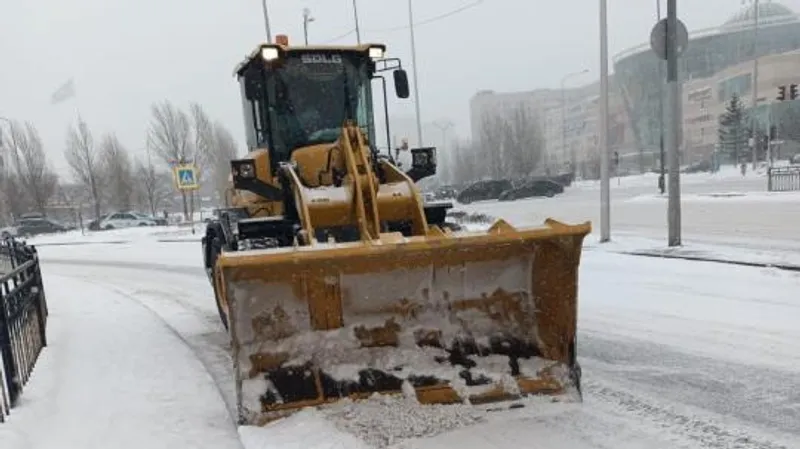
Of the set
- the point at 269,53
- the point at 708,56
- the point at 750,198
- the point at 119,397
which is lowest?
the point at 750,198

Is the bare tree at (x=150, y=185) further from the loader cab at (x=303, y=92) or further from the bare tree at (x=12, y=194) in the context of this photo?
the loader cab at (x=303, y=92)

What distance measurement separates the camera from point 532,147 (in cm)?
5862

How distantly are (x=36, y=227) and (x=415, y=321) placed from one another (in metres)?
43.6

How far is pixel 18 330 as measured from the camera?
600 centimetres

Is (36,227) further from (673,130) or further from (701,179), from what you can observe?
(701,179)

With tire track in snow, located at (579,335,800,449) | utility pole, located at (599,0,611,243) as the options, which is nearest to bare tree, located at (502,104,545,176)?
utility pole, located at (599,0,611,243)

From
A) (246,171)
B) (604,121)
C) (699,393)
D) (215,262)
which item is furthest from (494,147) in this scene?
(699,393)

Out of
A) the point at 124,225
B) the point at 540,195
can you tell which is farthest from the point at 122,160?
the point at 540,195

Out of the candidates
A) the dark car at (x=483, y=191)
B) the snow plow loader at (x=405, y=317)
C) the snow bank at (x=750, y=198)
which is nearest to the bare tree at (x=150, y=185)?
the dark car at (x=483, y=191)

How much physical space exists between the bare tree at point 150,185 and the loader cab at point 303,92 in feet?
142

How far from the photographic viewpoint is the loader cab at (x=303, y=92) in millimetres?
6547

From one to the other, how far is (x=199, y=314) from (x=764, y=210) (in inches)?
616

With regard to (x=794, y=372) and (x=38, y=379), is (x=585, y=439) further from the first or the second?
(x=38, y=379)

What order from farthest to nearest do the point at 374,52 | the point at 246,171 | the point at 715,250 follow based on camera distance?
1. the point at 715,250
2. the point at 374,52
3. the point at 246,171
